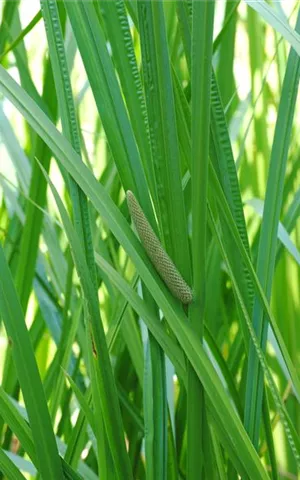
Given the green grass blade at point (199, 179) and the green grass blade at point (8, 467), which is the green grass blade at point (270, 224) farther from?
the green grass blade at point (8, 467)

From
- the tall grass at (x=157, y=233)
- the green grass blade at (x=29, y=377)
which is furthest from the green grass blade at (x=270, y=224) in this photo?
the green grass blade at (x=29, y=377)

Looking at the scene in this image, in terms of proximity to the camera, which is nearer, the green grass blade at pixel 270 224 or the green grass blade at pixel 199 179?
the green grass blade at pixel 199 179

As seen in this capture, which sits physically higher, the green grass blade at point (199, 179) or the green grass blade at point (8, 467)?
the green grass blade at point (199, 179)

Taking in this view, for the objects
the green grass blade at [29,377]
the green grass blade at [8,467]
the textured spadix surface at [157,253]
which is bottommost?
the green grass blade at [8,467]

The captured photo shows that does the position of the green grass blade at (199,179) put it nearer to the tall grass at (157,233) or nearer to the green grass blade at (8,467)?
the tall grass at (157,233)

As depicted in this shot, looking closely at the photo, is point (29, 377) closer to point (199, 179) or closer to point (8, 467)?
point (8, 467)

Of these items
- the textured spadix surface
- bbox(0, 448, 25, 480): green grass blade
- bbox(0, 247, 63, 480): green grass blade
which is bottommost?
bbox(0, 448, 25, 480): green grass blade

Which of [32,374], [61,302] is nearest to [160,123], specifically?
[32,374]

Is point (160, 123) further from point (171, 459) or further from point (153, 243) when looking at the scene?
point (171, 459)

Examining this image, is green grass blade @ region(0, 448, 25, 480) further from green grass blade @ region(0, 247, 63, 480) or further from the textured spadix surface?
the textured spadix surface

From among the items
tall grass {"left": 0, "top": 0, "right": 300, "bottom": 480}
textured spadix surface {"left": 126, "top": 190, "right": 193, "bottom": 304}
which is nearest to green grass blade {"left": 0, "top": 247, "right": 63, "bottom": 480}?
tall grass {"left": 0, "top": 0, "right": 300, "bottom": 480}

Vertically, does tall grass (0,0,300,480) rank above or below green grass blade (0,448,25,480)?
above
